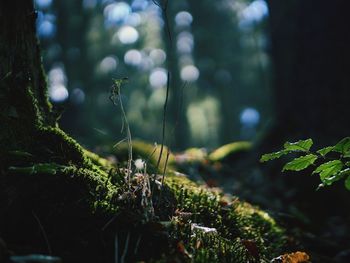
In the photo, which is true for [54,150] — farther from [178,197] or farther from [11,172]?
[178,197]

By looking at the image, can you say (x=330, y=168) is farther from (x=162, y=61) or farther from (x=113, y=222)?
(x=162, y=61)

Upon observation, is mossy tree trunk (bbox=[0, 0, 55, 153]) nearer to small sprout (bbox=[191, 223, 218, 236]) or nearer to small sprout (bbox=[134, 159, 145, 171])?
small sprout (bbox=[134, 159, 145, 171])

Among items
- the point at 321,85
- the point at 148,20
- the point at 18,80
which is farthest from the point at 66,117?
the point at 148,20

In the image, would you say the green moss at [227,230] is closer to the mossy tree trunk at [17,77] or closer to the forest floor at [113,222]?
the forest floor at [113,222]

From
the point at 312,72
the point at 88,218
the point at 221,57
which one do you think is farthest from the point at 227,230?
the point at 221,57

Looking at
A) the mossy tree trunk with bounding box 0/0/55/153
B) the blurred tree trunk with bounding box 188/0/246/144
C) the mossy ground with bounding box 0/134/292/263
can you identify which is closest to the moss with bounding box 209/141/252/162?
the mossy ground with bounding box 0/134/292/263

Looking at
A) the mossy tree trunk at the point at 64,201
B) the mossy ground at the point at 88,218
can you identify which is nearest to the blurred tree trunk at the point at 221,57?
the mossy tree trunk at the point at 64,201
